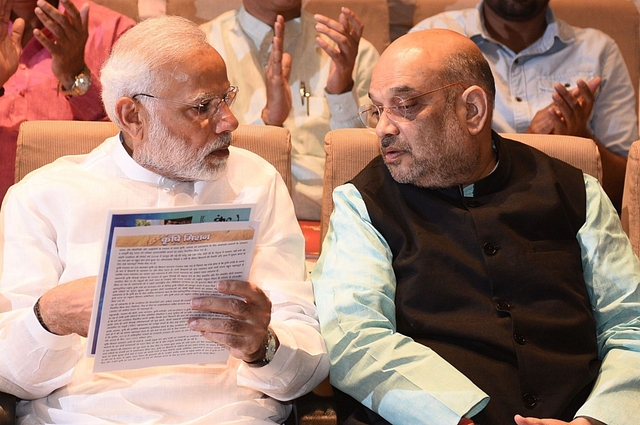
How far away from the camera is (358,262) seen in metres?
2.29

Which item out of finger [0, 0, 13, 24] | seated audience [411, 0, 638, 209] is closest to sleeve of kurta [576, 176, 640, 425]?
seated audience [411, 0, 638, 209]

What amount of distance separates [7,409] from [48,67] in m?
1.80

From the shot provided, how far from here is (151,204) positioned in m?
2.31

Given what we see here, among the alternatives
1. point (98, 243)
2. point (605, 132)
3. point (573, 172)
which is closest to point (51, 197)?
point (98, 243)

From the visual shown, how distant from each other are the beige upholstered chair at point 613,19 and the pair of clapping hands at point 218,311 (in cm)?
286

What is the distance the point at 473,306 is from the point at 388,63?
2.46 feet

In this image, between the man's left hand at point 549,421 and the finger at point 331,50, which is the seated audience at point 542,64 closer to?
the finger at point 331,50

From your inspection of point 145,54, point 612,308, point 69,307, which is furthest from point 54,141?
point 612,308

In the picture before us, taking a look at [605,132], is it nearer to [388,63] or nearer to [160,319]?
[388,63]

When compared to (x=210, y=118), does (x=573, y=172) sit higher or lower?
lower

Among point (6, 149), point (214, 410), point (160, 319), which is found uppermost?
point (160, 319)

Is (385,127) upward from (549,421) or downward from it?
upward

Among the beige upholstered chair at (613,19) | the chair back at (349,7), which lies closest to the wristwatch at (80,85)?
the chair back at (349,7)

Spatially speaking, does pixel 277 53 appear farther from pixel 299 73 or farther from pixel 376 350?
pixel 376 350
